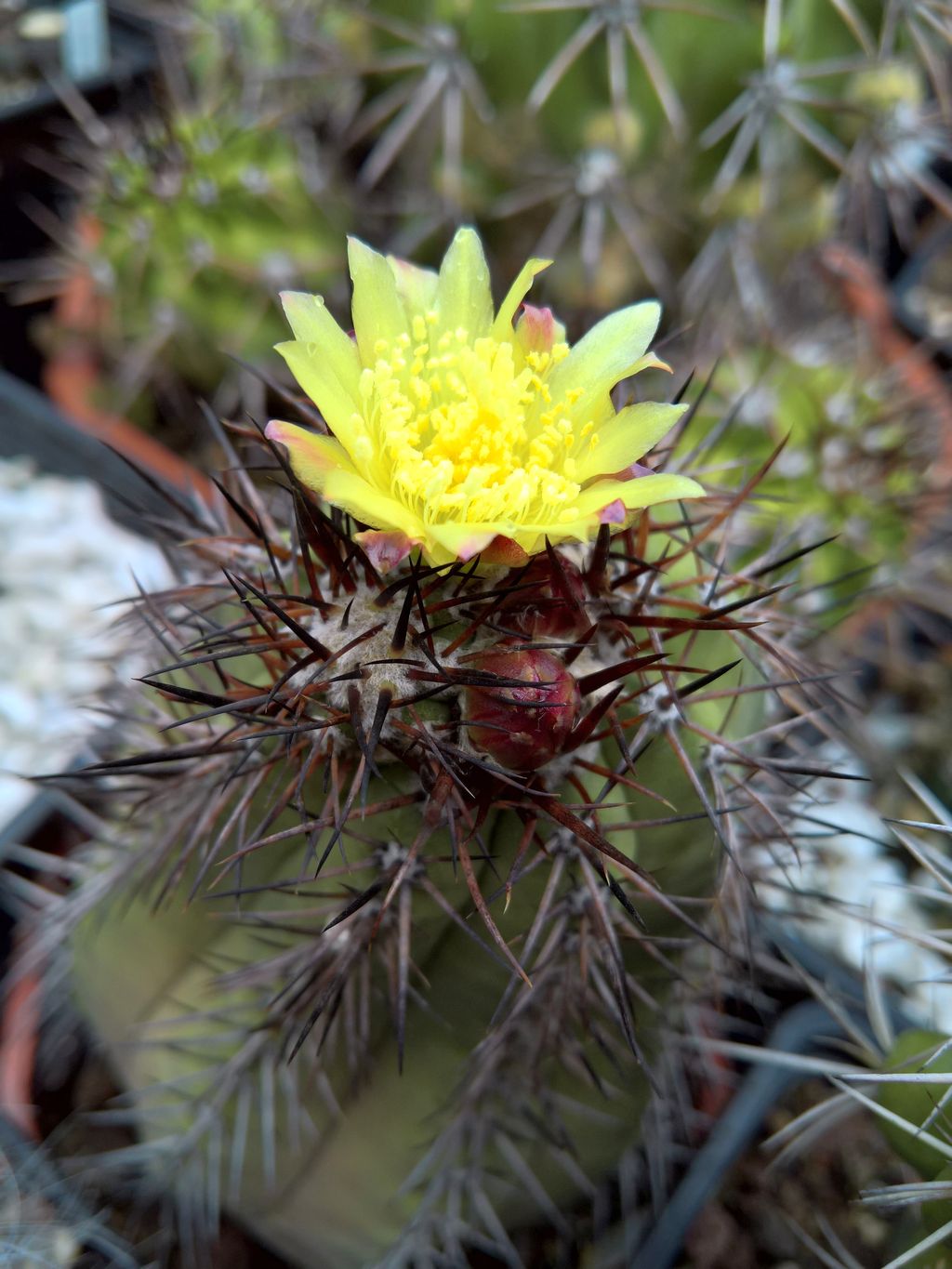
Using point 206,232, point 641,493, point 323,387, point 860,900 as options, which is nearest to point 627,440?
point 641,493

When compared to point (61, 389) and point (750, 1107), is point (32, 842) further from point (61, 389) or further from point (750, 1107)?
point (61, 389)

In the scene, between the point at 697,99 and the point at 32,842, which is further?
the point at 697,99

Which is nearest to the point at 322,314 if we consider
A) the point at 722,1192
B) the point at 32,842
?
the point at 32,842

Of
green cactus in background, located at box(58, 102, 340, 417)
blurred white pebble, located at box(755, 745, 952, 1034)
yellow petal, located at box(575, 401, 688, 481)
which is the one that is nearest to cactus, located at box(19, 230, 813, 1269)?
yellow petal, located at box(575, 401, 688, 481)

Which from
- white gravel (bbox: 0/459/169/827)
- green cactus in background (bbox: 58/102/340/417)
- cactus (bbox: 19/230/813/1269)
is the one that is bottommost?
cactus (bbox: 19/230/813/1269)

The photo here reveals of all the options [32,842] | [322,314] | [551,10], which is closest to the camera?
[322,314]

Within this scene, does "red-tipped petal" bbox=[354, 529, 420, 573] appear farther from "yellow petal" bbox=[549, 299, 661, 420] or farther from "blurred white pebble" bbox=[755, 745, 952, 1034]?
"blurred white pebble" bbox=[755, 745, 952, 1034]

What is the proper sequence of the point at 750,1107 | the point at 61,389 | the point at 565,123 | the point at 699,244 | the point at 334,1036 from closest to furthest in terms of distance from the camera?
the point at 334,1036, the point at 750,1107, the point at 565,123, the point at 699,244, the point at 61,389

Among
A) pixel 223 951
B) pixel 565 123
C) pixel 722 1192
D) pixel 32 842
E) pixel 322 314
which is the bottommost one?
pixel 722 1192
